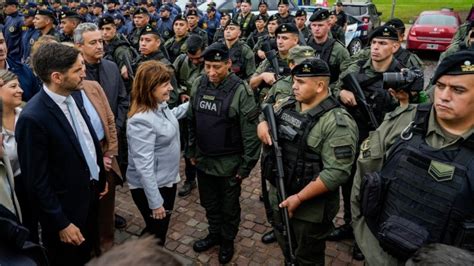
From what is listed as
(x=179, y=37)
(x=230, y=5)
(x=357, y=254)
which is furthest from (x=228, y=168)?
(x=230, y=5)

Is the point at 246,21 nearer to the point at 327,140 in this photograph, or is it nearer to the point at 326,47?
the point at 326,47

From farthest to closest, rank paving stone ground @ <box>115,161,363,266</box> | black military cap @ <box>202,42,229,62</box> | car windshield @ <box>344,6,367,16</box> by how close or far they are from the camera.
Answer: car windshield @ <box>344,6,367,16</box> → paving stone ground @ <box>115,161,363,266</box> → black military cap @ <box>202,42,229,62</box>

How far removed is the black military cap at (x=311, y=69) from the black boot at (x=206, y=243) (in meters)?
2.08

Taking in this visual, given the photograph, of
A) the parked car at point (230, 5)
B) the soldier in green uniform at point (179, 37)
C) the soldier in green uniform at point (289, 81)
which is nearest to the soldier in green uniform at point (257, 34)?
the soldier in green uniform at point (179, 37)

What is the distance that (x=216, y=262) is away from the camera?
12.6 feet

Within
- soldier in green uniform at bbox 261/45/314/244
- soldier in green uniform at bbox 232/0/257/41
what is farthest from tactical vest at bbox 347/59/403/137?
soldier in green uniform at bbox 232/0/257/41

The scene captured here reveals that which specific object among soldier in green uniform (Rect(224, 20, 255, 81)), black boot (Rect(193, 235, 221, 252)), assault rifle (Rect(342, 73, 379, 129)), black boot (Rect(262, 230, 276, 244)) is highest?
assault rifle (Rect(342, 73, 379, 129))

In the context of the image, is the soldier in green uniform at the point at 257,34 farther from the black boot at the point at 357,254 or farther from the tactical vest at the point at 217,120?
the black boot at the point at 357,254

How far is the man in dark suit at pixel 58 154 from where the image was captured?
2480 millimetres

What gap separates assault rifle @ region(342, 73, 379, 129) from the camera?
363 cm

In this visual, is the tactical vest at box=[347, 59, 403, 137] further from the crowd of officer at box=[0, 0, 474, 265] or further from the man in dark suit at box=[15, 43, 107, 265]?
the man in dark suit at box=[15, 43, 107, 265]

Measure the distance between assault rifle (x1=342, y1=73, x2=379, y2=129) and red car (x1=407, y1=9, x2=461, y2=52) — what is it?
10875mm

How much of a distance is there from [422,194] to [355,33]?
39.8ft

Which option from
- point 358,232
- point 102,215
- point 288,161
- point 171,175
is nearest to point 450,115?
point 358,232
